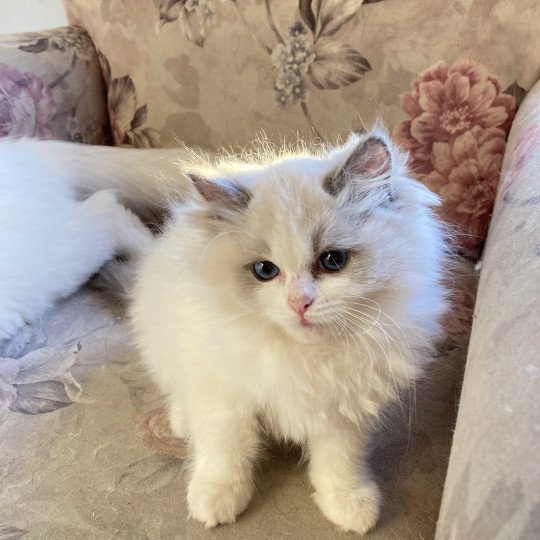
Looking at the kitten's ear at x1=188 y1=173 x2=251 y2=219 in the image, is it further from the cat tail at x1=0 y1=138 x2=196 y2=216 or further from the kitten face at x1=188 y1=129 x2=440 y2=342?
the cat tail at x1=0 y1=138 x2=196 y2=216

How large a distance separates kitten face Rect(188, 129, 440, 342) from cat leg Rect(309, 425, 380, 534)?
0.68 ft

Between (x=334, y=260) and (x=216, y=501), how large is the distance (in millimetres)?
396

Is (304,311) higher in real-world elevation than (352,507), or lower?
higher

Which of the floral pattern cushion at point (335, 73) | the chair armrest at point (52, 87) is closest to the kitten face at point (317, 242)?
the floral pattern cushion at point (335, 73)

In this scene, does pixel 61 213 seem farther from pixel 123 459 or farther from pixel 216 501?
pixel 216 501

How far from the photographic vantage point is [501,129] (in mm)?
1163

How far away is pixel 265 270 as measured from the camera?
0.72 m

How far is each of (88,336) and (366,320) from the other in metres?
0.66

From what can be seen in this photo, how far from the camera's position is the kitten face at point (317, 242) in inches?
26.9

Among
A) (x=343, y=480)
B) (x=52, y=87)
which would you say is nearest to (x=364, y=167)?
(x=343, y=480)

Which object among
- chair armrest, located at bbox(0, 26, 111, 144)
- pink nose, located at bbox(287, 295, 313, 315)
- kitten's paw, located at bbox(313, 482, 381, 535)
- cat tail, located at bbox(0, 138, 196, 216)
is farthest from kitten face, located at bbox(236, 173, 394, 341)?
chair armrest, located at bbox(0, 26, 111, 144)

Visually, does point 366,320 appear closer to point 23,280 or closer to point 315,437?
point 315,437

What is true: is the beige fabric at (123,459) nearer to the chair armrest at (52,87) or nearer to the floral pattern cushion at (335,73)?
the floral pattern cushion at (335,73)

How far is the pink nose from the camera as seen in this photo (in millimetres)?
664
